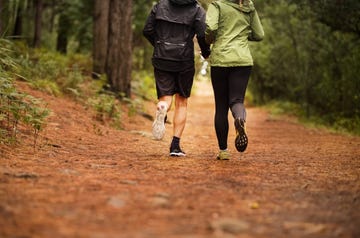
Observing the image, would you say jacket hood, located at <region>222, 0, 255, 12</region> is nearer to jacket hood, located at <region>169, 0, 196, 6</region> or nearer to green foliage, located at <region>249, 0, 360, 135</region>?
jacket hood, located at <region>169, 0, 196, 6</region>

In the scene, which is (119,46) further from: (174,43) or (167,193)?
(167,193)

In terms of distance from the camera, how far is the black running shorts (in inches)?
249

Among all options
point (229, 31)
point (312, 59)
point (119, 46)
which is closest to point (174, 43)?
point (229, 31)

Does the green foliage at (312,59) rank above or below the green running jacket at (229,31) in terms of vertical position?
below

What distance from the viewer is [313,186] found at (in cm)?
439

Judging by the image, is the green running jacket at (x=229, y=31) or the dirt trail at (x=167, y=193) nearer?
the dirt trail at (x=167, y=193)

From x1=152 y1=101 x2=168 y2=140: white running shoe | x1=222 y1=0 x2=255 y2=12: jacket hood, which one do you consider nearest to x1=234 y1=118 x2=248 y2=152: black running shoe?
x1=152 y1=101 x2=168 y2=140: white running shoe

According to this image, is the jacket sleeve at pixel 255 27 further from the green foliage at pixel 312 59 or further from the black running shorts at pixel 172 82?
the green foliage at pixel 312 59

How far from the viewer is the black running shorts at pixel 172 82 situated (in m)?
6.33

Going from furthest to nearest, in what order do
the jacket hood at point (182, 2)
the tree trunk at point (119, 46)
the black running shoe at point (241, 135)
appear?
the tree trunk at point (119, 46)
the jacket hood at point (182, 2)
the black running shoe at point (241, 135)

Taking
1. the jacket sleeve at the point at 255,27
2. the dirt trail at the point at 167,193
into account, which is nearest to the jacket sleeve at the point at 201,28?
the jacket sleeve at the point at 255,27

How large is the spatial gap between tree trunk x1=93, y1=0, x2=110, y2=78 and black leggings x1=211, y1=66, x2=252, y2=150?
27.3 feet

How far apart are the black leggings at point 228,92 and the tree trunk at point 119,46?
6828 millimetres

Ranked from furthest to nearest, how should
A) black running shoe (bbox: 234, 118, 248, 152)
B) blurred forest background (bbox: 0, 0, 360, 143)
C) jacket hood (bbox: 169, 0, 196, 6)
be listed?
blurred forest background (bbox: 0, 0, 360, 143), jacket hood (bbox: 169, 0, 196, 6), black running shoe (bbox: 234, 118, 248, 152)
